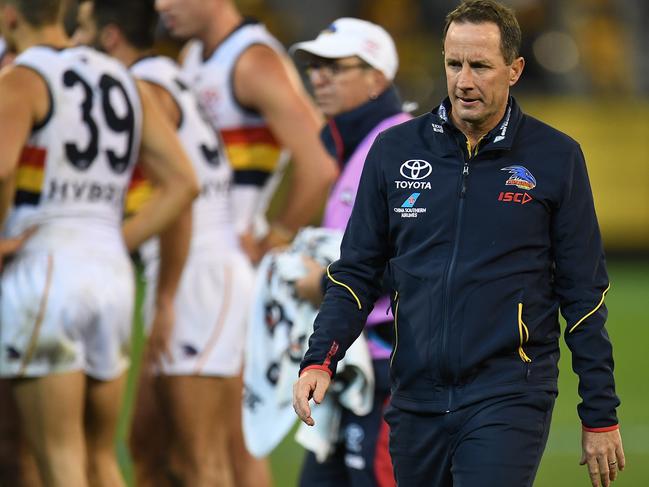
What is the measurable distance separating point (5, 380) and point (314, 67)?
1.84 metres

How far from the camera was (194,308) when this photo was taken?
6855 mm

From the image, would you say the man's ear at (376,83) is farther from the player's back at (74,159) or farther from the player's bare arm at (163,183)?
the player's back at (74,159)

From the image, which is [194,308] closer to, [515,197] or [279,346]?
[279,346]

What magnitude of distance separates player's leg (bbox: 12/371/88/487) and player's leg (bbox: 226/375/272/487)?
1301mm

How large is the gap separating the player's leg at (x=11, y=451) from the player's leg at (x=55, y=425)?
1.37ft

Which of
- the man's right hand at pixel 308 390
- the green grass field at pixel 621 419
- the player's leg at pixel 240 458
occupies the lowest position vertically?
the green grass field at pixel 621 419

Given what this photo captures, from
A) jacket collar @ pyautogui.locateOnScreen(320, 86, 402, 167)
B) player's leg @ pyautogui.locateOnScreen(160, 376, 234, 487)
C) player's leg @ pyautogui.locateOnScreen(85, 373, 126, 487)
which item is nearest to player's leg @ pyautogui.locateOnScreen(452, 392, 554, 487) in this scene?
jacket collar @ pyautogui.locateOnScreen(320, 86, 402, 167)

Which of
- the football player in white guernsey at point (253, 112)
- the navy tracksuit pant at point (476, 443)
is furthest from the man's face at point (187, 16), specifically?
the navy tracksuit pant at point (476, 443)

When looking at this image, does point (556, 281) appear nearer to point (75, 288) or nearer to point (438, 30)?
point (75, 288)

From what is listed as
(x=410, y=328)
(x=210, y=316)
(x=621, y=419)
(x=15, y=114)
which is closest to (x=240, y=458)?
(x=210, y=316)

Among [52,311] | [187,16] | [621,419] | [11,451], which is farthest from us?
[621,419]

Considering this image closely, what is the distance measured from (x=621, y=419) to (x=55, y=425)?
561 cm

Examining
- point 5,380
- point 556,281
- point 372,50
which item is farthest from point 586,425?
point 5,380

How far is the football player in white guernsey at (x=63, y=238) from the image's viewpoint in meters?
5.73
